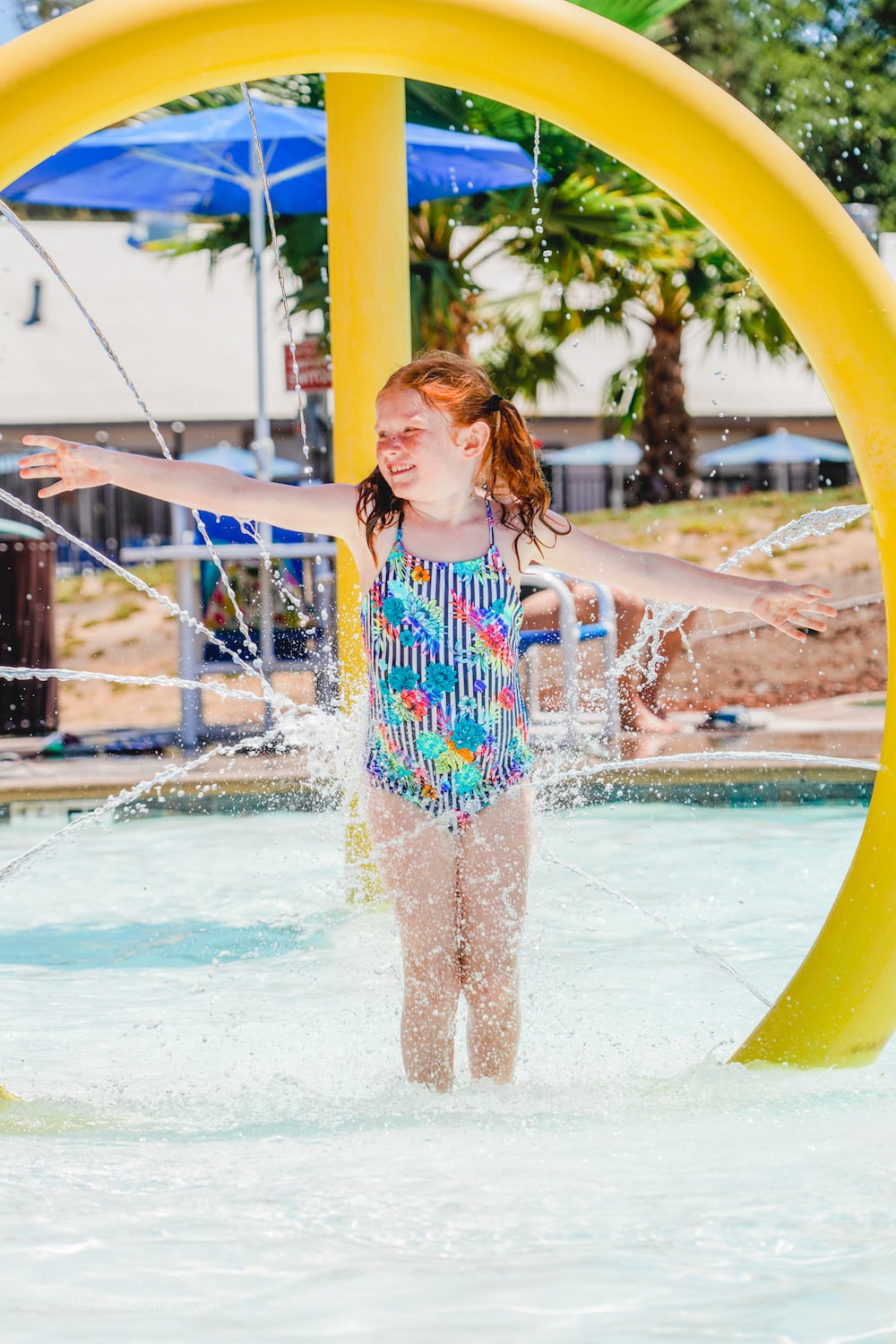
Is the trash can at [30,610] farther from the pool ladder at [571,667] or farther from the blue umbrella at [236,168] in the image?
the pool ladder at [571,667]

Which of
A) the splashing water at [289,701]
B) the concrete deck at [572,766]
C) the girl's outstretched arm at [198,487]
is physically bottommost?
the concrete deck at [572,766]

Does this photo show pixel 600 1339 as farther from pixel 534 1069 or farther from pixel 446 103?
pixel 446 103

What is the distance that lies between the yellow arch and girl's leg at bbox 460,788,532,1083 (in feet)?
1.85

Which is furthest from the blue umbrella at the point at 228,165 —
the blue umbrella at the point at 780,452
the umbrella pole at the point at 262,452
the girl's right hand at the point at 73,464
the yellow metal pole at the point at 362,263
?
the blue umbrella at the point at 780,452

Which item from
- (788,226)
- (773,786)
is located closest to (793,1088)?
(788,226)

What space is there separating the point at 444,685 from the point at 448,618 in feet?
0.42

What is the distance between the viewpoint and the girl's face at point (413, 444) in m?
2.88

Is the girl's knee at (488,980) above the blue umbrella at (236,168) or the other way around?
the other way around

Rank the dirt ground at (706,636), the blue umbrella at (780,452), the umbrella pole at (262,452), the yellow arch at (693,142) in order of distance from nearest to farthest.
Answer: the yellow arch at (693,142) < the umbrella pole at (262,452) < the dirt ground at (706,636) < the blue umbrella at (780,452)

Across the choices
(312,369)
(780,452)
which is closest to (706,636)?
(312,369)

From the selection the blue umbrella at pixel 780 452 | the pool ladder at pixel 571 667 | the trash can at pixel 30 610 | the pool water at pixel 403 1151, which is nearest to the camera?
the pool water at pixel 403 1151

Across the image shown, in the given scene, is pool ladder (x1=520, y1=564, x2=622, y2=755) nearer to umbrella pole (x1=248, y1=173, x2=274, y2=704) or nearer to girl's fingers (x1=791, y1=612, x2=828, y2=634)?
umbrella pole (x1=248, y1=173, x2=274, y2=704)

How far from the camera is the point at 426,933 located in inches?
111

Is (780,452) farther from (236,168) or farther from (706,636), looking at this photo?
(236,168)
